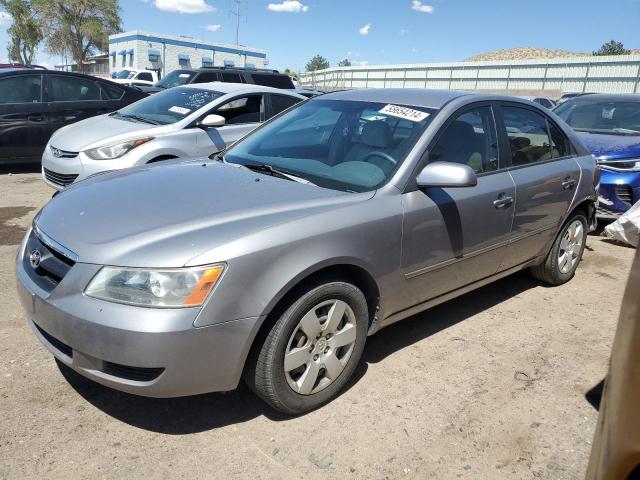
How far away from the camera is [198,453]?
8.25ft

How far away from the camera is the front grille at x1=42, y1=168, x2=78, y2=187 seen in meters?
5.91

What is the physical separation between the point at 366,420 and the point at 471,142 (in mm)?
1971

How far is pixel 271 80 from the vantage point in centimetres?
1305

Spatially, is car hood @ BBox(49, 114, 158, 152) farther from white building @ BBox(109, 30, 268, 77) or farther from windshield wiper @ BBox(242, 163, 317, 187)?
white building @ BBox(109, 30, 268, 77)


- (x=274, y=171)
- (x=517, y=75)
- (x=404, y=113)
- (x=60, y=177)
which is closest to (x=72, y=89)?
(x=60, y=177)

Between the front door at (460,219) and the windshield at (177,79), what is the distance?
10.7 m

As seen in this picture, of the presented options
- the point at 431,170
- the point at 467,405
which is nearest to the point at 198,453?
the point at 467,405

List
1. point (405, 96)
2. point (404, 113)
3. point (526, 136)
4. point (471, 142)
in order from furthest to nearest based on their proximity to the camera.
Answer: point (526, 136) → point (405, 96) → point (471, 142) → point (404, 113)

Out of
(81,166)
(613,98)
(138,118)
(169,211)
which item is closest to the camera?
(169,211)

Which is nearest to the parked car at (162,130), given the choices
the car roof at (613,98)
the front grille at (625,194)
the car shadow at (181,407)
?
the car shadow at (181,407)

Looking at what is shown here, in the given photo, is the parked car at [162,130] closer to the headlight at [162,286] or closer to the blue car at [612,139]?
the headlight at [162,286]

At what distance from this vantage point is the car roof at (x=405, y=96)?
3.61 m

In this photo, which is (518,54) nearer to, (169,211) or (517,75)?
(517,75)

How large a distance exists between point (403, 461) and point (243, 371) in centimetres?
87
